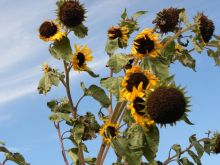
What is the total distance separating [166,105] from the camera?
3990mm

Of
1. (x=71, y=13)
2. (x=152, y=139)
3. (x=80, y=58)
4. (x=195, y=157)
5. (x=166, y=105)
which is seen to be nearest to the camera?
(x=166, y=105)

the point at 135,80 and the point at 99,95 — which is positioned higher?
the point at 99,95

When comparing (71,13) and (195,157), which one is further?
(195,157)

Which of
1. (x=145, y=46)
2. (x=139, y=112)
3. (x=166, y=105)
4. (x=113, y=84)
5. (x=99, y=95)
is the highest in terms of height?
(x=99, y=95)

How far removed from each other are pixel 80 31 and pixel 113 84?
1235 mm

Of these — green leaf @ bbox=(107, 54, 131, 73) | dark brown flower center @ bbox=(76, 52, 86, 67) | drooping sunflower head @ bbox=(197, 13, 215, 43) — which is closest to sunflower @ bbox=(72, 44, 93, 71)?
dark brown flower center @ bbox=(76, 52, 86, 67)

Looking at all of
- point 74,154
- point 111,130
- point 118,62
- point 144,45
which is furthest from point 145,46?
point 74,154

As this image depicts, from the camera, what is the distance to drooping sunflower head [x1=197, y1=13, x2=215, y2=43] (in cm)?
548

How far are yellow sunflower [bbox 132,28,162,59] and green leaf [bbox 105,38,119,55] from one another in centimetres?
68

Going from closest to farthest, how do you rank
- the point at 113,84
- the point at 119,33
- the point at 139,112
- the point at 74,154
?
1. the point at 139,112
2. the point at 113,84
3. the point at 119,33
4. the point at 74,154

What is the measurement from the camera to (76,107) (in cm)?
632

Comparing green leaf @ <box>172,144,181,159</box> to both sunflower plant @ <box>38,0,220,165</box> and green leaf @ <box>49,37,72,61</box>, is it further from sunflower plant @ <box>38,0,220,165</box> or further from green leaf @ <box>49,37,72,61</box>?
green leaf @ <box>49,37,72,61</box>

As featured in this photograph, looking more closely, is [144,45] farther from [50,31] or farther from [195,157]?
[195,157]

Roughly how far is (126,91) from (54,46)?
65.3 inches
